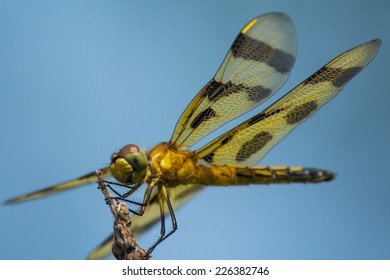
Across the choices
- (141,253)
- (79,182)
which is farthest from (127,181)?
(141,253)

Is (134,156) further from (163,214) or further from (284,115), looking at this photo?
(284,115)

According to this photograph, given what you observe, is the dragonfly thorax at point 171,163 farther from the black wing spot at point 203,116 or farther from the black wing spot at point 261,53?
the black wing spot at point 261,53

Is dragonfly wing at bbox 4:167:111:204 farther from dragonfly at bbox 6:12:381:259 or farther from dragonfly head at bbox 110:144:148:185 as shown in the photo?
dragonfly head at bbox 110:144:148:185

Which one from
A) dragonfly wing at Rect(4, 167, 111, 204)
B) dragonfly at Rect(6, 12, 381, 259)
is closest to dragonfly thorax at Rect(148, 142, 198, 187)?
dragonfly at Rect(6, 12, 381, 259)

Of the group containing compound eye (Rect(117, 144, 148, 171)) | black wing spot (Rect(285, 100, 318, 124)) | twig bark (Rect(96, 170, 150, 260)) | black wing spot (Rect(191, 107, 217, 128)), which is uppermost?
black wing spot (Rect(191, 107, 217, 128))

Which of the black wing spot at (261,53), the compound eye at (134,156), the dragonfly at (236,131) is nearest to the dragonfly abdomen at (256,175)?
the dragonfly at (236,131)

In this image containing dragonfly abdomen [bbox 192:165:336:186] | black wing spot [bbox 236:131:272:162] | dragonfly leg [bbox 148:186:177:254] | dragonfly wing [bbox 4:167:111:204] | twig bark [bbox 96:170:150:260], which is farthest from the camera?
black wing spot [bbox 236:131:272:162]
